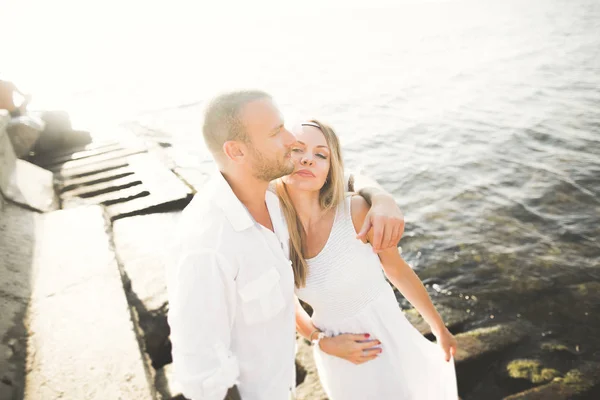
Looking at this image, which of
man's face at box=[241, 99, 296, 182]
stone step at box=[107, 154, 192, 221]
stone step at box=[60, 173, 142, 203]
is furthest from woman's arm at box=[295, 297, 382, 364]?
stone step at box=[60, 173, 142, 203]

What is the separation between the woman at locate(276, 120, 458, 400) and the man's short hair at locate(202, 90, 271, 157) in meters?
0.53

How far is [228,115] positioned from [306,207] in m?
0.87

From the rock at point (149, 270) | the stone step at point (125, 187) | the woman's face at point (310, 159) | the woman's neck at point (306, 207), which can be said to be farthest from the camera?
Answer: the stone step at point (125, 187)

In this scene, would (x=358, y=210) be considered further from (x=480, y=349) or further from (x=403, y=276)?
(x=480, y=349)

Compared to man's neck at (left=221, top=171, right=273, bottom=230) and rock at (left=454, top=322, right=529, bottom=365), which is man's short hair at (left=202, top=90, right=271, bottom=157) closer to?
man's neck at (left=221, top=171, right=273, bottom=230)

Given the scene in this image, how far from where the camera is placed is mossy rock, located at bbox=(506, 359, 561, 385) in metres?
3.92

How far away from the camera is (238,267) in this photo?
1762 mm

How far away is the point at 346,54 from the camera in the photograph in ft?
126

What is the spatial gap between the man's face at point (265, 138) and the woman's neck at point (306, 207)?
50 centimetres

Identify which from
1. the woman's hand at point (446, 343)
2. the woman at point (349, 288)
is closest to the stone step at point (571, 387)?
the woman's hand at point (446, 343)

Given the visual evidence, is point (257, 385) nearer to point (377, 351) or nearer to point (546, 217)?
point (377, 351)

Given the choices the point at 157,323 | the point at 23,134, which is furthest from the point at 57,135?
the point at 157,323

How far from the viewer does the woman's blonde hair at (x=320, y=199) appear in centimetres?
234

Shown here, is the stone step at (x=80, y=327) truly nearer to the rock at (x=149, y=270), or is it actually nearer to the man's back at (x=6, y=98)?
the rock at (x=149, y=270)
